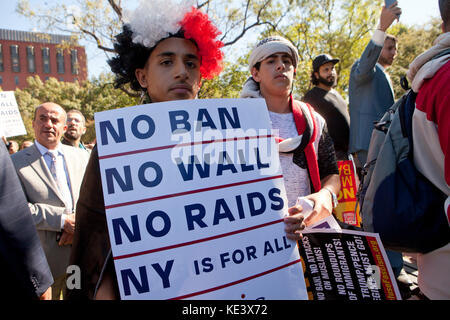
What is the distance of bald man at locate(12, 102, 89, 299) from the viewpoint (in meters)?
2.76

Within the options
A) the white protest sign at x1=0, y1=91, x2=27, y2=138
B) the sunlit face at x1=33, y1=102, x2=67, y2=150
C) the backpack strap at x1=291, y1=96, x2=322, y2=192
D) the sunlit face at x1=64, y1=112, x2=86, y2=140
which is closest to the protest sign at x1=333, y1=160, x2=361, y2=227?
the backpack strap at x1=291, y1=96, x2=322, y2=192

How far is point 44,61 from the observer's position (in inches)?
2793

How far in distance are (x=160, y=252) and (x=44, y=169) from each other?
2.37 meters

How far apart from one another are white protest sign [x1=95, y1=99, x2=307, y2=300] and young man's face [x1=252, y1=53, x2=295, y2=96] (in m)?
0.79

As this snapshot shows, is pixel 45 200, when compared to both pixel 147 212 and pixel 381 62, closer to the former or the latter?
pixel 147 212

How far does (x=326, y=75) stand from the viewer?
3.87 metres

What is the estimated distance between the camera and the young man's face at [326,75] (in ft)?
12.7

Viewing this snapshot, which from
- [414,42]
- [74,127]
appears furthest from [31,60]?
[74,127]

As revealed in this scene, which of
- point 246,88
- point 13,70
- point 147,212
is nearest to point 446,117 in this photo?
point 147,212

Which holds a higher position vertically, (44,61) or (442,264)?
(44,61)

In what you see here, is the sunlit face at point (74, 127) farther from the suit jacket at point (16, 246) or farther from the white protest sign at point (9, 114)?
the suit jacket at point (16, 246)

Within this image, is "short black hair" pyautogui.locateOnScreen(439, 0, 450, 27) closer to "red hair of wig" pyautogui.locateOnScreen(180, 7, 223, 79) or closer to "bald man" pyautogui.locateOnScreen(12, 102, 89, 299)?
"red hair of wig" pyautogui.locateOnScreen(180, 7, 223, 79)

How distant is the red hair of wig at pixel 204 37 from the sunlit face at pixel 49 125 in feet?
6.70

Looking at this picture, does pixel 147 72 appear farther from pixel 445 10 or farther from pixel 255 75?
pixel 445 10
